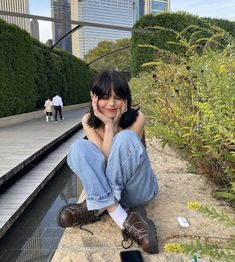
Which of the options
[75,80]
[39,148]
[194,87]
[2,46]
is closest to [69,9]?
[75,80]

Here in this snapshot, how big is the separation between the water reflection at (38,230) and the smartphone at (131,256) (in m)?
0.94

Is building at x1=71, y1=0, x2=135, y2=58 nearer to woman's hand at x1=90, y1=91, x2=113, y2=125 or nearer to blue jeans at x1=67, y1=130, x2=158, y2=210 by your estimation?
woman's hand at x1=90, y1=91, x2=113, y2=125

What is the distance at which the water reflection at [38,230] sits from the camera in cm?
256

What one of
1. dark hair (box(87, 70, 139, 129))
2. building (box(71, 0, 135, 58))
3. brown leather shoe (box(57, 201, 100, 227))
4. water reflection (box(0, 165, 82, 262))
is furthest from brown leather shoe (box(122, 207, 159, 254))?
building (box(71, 0, 135, 58))

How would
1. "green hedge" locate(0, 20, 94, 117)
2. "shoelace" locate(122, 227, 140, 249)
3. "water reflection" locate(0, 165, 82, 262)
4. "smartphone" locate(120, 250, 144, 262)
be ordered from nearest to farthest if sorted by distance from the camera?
"smartphone" locate(120, 250, 144, 262) < "shoelace" locate(122, 227, 140, 249) < "water reflection" locate(0, 165, 82, 262) < "green hedge" locate(0, 20, 94, 117)

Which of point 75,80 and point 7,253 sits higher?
point 7,253

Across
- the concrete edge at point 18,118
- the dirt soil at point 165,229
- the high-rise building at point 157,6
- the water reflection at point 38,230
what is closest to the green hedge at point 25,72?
the concrete edge at point 18,118

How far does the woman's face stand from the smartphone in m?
0.89

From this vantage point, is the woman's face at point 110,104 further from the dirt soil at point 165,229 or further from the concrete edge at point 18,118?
the concrete edge at point 18,118

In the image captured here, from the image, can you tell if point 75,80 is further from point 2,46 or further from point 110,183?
point 110,183

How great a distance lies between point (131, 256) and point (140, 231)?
0.16m

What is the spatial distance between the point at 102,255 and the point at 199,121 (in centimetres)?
108

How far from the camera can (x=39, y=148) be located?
5.81 meters

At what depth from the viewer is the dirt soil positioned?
70.3 inches
